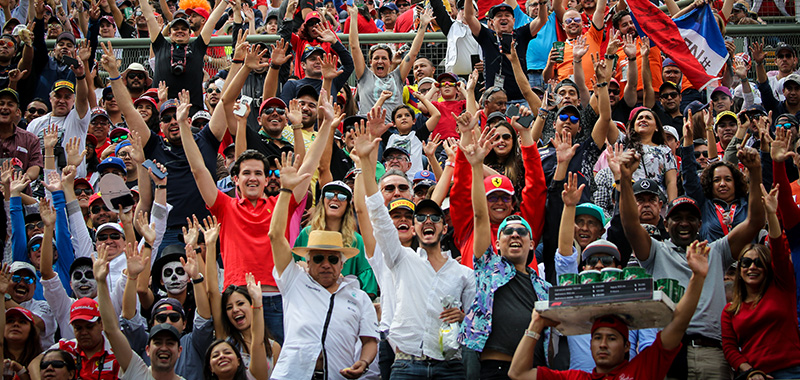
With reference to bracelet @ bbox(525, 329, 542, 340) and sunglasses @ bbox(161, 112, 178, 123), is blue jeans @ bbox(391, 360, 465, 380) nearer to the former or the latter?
bracelet @ bbox(525, 329, 542, 340)

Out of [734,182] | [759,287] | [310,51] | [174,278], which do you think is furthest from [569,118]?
[174,278]

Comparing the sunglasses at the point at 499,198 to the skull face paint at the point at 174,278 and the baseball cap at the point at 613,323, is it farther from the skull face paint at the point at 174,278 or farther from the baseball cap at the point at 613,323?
the skull face paint at the point at 174,278

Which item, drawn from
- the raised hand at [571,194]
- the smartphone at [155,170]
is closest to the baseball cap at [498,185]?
the raised hand at [571,194]

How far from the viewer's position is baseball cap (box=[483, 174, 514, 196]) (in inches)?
308

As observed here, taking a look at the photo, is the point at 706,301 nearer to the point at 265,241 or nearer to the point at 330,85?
the point at 265,241

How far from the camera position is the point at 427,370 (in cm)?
686

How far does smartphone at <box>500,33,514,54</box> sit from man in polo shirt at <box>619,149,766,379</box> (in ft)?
13.4

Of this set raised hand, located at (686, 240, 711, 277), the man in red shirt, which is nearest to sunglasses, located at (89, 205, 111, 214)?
the man in red shirt

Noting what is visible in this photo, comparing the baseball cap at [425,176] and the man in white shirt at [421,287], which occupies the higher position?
the baseball cap at [425,176]

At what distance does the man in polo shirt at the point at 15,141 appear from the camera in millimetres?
10648

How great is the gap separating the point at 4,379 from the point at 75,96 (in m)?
4.76

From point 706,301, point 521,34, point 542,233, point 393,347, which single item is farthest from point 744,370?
point 521,34

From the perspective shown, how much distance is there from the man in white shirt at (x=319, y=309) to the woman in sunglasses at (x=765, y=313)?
2674 mm

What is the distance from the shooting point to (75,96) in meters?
11.8
